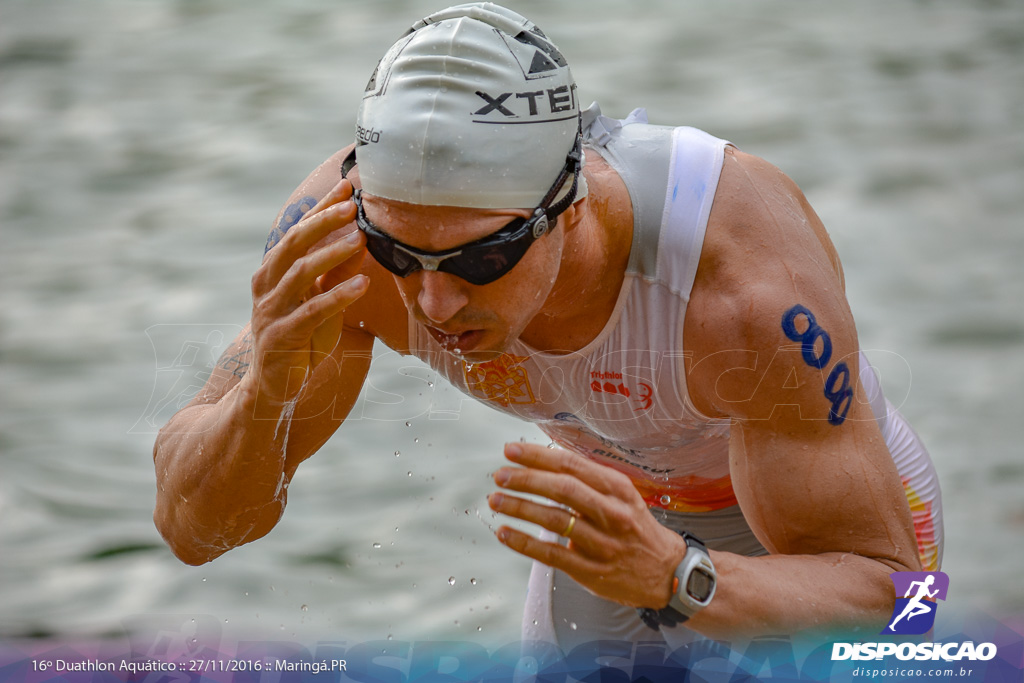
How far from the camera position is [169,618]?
368 centimetres

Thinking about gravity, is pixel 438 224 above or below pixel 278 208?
above

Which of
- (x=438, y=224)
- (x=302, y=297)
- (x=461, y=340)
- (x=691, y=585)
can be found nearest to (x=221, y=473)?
(x=302, y=297)

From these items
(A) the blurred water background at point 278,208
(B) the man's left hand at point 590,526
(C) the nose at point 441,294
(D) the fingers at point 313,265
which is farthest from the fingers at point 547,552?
(A) the blurred water background at point 278,208

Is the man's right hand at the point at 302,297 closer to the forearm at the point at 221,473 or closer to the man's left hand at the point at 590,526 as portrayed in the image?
the forearm at the point at 221,473

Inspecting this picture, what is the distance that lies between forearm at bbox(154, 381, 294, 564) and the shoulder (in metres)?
0.81

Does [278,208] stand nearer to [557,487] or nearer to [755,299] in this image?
[755,299]

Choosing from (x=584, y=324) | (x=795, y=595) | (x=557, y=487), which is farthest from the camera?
(x=584, y=324)

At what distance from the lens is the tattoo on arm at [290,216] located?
7.13 ft

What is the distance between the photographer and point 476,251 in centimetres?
180

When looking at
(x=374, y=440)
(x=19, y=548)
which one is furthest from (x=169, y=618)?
(x=374, y=440)

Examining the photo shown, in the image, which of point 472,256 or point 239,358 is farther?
point 239,358

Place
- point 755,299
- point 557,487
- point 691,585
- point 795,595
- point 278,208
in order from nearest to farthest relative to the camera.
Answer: point 557,487 → point 691,585 → point 795,595 → point 755,299 → point 278,208

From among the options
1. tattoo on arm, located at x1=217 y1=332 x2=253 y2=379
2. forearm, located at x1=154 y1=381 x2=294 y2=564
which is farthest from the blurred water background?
tattoo on arm, located at x1=217 y1=332 x2=253 y2=379

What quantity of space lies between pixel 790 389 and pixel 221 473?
1.09 meters
